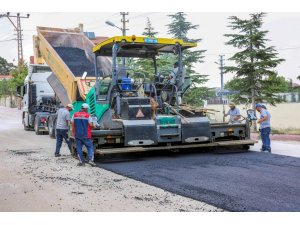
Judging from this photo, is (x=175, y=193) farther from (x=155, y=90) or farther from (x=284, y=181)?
(x=155, y=90)

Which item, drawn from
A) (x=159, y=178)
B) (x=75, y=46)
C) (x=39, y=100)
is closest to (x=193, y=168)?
(x=159, y=178)

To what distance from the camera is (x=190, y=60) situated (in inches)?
1044

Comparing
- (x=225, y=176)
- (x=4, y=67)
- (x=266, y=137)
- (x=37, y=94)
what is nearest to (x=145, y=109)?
(x=225, y=176)

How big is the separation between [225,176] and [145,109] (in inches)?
107

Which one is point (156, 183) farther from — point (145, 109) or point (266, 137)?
point (266, 137)

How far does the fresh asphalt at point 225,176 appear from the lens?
18.4ft

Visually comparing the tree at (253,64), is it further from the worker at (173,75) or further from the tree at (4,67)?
the tree at (4,67)

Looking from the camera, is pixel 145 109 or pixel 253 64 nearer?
pixel 145 109

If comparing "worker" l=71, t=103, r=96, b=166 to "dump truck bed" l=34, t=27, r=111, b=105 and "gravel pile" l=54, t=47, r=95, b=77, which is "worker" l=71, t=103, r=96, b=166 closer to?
"dump truck bed" l=34, t=27, r=111, b=105

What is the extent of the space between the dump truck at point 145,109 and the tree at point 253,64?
813 cm

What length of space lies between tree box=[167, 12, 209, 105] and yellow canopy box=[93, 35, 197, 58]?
A: 39.9 feet

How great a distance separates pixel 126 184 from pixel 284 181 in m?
2.56

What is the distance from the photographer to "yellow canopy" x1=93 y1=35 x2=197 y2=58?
373 inches

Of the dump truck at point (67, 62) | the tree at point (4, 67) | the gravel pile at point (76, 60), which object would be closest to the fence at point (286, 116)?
the dump truck at point (67, 62)
